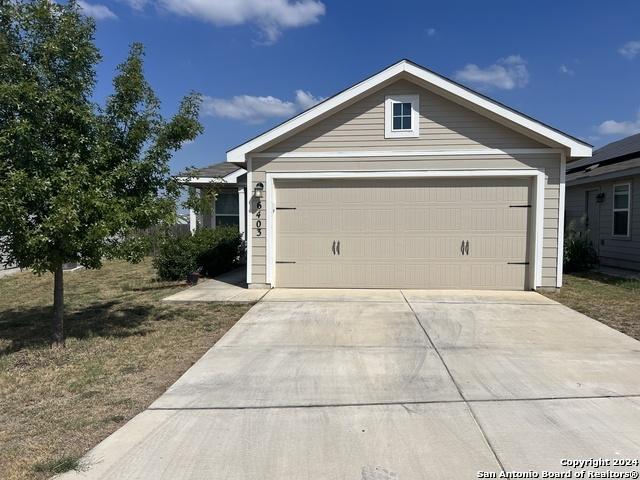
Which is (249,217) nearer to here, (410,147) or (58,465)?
(410,147)

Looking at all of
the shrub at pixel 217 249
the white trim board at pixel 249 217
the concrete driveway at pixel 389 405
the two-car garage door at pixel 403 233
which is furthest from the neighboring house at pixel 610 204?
the shrub at pixel 217 249

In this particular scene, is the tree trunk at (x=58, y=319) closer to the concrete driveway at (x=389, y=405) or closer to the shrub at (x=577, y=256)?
the concrete driveway at (x=389, y=405)

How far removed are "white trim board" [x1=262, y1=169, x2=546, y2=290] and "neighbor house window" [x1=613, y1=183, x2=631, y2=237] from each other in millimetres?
5248

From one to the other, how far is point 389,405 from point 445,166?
21.3ft

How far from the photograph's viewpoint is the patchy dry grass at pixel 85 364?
350cm

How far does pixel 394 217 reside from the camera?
32.4ft

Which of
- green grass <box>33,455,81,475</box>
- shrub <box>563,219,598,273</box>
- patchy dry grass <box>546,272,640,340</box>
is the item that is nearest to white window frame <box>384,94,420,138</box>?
patchy dry grass <box>546,272,640,340</box>

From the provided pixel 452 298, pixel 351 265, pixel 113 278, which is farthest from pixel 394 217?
pixel 113 278

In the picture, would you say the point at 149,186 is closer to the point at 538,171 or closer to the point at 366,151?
the point at 366,151

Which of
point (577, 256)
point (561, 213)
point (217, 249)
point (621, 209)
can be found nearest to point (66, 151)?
point (217, 249)

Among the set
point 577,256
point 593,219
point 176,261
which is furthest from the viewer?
point 593,219

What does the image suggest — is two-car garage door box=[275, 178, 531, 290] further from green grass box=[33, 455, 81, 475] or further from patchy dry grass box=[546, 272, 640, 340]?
green grass box=[33, 455, 81, 475]

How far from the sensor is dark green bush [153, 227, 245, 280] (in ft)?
37.4

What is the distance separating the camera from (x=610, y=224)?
1379cm
